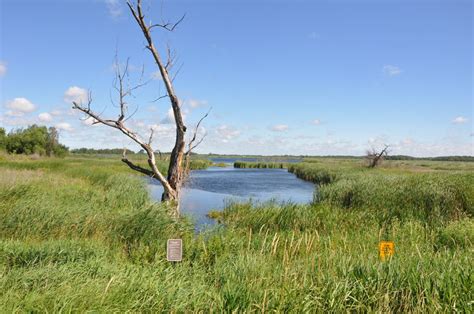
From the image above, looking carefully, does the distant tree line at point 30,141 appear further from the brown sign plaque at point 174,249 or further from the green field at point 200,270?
the brown sign plaque at point 174,249

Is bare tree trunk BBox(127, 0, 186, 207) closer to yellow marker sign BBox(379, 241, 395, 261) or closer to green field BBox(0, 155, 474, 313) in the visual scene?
green field BBox(0, 155, 474, 313)

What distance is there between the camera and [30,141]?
51.1 m

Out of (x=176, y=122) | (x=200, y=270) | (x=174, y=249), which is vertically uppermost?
(x=176, y=122)

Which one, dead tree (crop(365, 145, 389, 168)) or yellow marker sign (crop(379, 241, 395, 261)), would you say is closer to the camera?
yellow marker sign (crop(379, 241, 395, 261))

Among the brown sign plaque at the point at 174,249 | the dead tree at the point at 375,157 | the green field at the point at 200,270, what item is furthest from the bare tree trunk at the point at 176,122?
the dead tree at the point at 375,157

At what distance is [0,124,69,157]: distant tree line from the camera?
5025cm

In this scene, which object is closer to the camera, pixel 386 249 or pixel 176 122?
pixel 386 249

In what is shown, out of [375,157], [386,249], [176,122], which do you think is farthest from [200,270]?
[375,157]

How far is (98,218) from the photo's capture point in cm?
859

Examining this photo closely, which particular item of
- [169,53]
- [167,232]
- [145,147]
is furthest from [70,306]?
[169,53]

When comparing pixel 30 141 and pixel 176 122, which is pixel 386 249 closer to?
pixel 176 122

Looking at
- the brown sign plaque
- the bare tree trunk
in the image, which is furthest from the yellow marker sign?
the bare tree trunk

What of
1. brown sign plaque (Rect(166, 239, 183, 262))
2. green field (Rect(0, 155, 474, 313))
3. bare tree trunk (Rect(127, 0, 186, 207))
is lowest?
green field (Rect(0, 155, 474, 313))

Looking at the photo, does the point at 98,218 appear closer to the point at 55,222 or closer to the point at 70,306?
the point at 55,222
